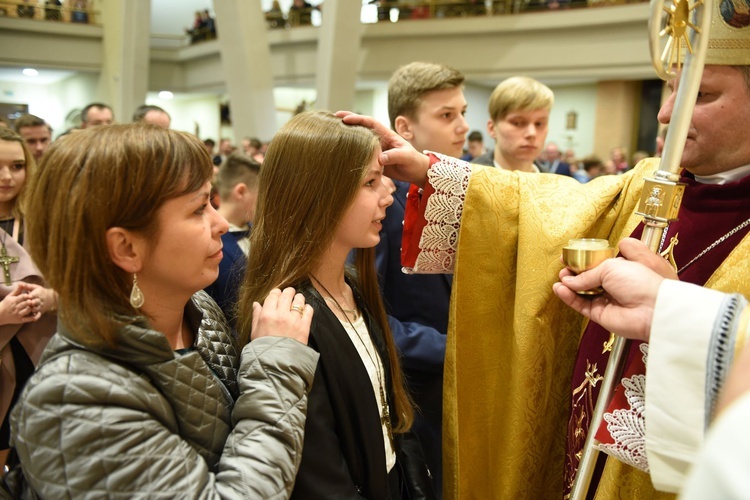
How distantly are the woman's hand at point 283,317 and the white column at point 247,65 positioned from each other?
1051cm

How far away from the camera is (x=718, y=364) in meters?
0.99

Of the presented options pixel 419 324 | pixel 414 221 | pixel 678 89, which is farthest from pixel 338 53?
pixel 678 89

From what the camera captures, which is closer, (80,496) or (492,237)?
(80,496)

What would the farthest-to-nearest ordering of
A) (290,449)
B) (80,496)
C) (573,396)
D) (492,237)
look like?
(492,237) → (573,396) → (290,449) → (80,496)

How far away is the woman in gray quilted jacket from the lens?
39.1 inches

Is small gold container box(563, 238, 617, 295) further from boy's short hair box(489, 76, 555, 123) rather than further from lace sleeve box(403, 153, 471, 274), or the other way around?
boy's short hair box(489, 76, 555, 123)

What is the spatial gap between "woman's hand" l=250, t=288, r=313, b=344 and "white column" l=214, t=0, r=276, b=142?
10.5 m

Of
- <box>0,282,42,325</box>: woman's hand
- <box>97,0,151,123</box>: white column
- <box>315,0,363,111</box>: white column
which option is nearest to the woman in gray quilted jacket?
<box>0,282,42,325</box>: woman's hand

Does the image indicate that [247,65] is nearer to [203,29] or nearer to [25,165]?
[203,29]

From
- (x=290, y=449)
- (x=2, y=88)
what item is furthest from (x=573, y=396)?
(x=2, y=88)

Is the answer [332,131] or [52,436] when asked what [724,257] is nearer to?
[332,131]

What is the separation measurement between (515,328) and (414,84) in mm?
1437

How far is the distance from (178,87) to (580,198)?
18.2m

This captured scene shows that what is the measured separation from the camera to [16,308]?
7.63ft
